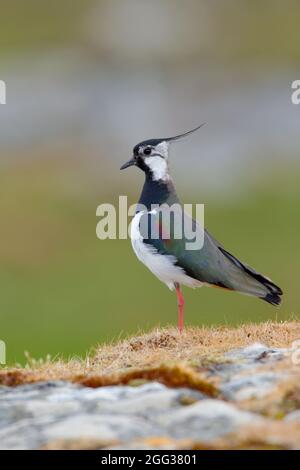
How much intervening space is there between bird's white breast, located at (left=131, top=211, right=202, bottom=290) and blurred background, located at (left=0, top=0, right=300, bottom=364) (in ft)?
47.0

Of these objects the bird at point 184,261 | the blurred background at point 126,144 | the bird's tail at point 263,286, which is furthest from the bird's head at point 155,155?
the blurred background at point 126,144

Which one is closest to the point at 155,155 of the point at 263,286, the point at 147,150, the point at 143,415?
the point at 147,150

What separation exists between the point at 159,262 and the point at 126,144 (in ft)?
118

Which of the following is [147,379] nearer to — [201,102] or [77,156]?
[77,156]

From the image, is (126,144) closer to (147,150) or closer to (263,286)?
(147,150)

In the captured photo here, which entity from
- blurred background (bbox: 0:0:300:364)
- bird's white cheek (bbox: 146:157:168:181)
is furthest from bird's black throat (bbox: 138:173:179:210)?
blurred background (bbox: 0:0:300:364)

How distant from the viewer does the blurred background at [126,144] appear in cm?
3123

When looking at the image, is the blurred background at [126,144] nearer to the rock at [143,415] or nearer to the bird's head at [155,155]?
the bird's head at [155,155]

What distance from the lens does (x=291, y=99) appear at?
48.0 m

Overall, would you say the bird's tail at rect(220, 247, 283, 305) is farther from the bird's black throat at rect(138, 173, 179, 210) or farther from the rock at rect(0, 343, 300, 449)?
the rock at rect(0, 343, 300, 449)

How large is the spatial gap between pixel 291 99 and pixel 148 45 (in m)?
8.85

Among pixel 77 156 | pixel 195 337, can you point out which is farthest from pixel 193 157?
pixel 195 337

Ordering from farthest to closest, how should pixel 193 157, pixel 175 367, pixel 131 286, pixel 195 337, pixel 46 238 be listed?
pixel 193 157 < pixel 46 238 < pixel 131 286 < pixel 195 337 < pixel 175 367

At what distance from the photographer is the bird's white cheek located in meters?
12.4
